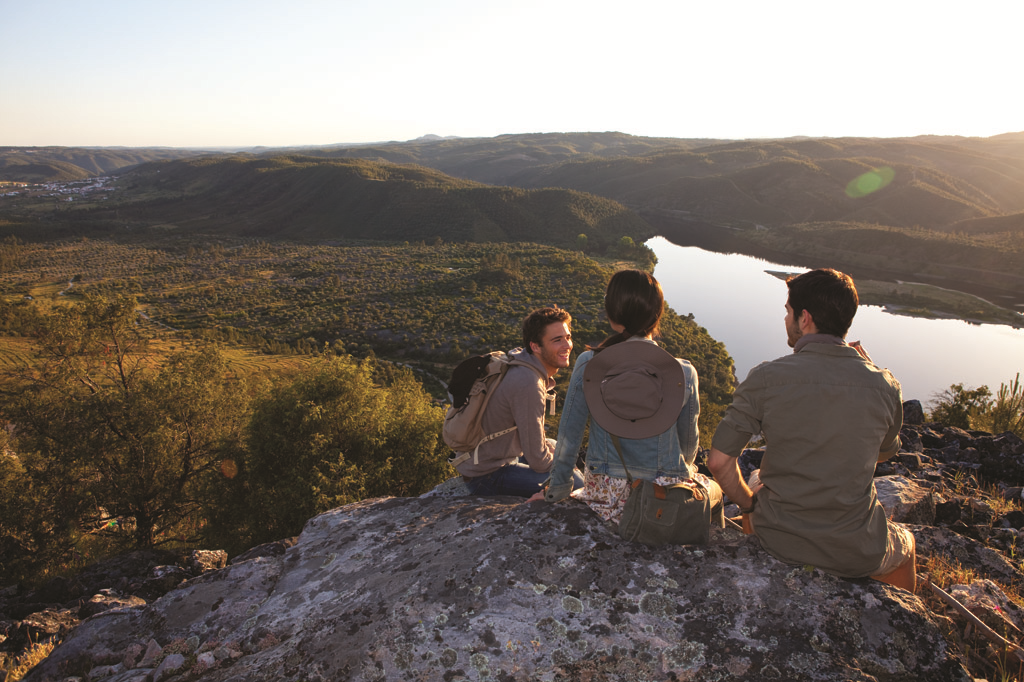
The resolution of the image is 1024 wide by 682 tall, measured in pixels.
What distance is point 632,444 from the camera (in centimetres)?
361

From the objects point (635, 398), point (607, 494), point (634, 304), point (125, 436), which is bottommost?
point (125, 436)

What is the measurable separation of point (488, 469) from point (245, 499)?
35.5 feet

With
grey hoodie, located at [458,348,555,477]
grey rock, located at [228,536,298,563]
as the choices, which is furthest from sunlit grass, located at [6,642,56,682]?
grey hoodie, located at [458,348,555,477]

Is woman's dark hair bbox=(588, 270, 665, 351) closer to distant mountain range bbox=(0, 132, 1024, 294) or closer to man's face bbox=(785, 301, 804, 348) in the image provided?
man's face bbox=(785, 301, 804, 348)

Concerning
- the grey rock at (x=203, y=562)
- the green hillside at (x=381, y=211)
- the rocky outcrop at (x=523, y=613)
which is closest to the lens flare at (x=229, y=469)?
the grey rock at (x=203, y=562)

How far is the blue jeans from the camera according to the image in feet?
17.5

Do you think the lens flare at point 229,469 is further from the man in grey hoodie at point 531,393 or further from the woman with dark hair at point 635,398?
the woman with dark hair at point 635,398

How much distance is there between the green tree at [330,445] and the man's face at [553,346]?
8.63 metres

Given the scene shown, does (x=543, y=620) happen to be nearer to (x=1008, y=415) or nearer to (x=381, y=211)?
(x=1008, y=415)

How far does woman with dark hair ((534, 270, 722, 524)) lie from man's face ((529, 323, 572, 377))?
3.18 ft

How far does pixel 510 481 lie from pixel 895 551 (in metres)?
3.24

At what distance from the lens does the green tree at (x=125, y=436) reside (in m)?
13.7

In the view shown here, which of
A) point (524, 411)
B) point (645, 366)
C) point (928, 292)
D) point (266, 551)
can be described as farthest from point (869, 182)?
point (266, 551)

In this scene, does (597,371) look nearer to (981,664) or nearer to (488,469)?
(488,469)
